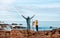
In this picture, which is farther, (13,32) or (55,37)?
(13,32)

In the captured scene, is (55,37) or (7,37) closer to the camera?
(55,37)

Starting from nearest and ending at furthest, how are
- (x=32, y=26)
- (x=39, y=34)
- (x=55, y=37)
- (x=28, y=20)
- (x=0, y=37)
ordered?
(x=55, y=37) < (x=39, y=34) < (x=0, y=37) < (x=28, y=20) < (x=32, y=26)

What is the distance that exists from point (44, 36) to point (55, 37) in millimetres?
953

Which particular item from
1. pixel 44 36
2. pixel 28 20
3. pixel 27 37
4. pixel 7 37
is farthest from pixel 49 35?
pixel 28 20

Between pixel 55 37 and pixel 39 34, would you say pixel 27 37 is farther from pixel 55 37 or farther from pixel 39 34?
pixel 55 37

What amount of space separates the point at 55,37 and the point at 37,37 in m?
1.45

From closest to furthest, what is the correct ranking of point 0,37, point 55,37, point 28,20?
point 55,37 → point 0,37 → point 28,20

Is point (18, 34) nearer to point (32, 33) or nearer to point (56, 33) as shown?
point (32, 33)

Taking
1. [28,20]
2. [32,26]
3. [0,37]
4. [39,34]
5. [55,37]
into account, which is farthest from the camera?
[32,26]

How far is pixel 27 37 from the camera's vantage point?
16656mm

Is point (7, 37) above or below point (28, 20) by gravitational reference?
below

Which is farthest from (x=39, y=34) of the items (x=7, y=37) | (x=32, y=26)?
(x=32, y=26)

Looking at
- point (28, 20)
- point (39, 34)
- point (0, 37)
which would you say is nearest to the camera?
point (39, 34)

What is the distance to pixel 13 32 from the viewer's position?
1716 cm
